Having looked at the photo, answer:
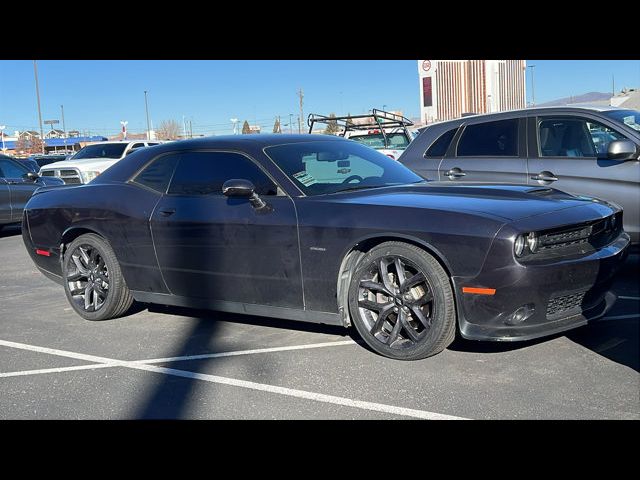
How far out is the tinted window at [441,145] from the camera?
7.50 metres

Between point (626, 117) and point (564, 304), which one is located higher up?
point (626, 117)

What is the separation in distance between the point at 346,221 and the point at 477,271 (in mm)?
938

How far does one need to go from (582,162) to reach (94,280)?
4604mm

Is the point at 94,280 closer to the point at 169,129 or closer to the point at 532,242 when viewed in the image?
the point at 532,242

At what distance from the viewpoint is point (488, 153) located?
7.15 metres

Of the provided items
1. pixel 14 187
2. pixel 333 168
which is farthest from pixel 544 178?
pixel 14 187

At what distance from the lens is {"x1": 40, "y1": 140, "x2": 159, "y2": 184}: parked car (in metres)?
16.4

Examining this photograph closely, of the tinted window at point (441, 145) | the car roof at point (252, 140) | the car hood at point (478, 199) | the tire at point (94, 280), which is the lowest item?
the tire at point (94, 280)

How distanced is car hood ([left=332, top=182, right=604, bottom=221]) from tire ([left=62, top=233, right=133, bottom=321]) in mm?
2141

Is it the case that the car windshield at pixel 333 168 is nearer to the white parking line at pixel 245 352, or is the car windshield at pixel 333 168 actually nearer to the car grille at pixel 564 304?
the white parking line at pixel 245 352

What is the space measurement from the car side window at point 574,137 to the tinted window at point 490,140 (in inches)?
11.7

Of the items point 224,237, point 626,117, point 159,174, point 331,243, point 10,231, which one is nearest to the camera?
point 331,243

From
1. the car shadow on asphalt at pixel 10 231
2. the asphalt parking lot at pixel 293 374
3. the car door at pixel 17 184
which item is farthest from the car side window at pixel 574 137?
the car shadow on asphalt at pixel 10 231
